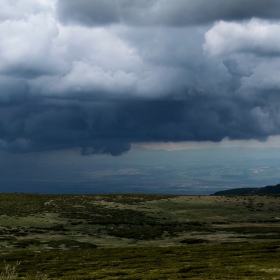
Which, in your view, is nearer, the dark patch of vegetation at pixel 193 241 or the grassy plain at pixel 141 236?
the grassy plain at pixel 141 236

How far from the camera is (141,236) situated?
99812 mm

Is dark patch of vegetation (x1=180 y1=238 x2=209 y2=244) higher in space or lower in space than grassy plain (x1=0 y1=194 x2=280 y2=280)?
lower

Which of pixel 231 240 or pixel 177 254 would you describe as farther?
pixel 231 240

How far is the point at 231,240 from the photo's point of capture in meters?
89.1

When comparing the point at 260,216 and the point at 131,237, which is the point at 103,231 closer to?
the point at 131,237

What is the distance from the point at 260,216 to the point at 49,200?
76.6 m

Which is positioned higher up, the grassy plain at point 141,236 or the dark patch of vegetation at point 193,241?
the grassy plain at point 141,236

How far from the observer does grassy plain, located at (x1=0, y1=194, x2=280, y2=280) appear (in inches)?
1934

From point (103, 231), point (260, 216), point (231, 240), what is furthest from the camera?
point (260, 216)

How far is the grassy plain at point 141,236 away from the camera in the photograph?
4912 cm

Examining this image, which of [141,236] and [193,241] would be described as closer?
[193,241]

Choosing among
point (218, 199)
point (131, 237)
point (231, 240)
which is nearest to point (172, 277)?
point (231, 240)

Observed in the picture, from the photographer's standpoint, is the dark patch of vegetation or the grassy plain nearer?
the grassy plain

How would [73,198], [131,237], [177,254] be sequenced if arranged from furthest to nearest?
1. [73,198]
2. [131,237]
3. [177,254]
